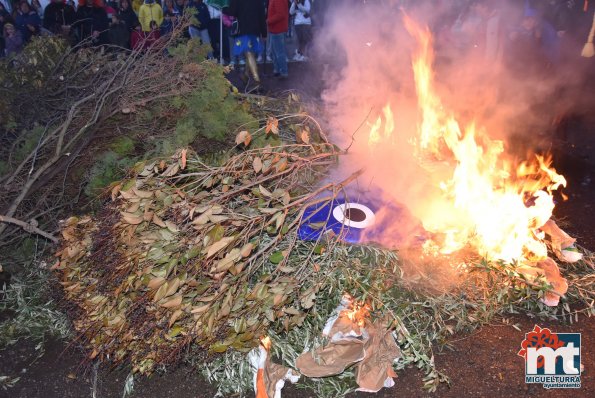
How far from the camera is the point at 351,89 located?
836 cm

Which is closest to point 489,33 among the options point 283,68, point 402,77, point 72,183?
point 402,77

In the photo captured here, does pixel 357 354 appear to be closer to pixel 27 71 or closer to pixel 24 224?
pixel 24 224

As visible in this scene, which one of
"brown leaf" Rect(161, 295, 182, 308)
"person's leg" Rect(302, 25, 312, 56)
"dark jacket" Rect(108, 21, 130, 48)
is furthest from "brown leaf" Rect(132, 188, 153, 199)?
"person's leg" Rect(302, 25, 312, 56)

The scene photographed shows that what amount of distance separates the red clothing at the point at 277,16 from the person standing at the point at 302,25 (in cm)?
252

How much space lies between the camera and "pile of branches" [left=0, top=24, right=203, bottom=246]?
4.69 metres

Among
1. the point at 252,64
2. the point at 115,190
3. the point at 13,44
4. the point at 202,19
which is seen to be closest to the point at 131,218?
the point at 115,190

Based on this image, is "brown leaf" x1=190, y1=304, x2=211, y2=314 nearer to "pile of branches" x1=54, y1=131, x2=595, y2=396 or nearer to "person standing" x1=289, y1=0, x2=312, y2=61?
"pile of branches" x1=54, y1=131, x2=595, y2=396

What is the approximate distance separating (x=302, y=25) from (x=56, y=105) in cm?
1032

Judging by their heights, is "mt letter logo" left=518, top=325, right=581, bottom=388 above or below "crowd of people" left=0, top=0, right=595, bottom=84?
below

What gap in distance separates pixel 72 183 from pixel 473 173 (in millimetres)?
4206

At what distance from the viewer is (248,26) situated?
440 inches

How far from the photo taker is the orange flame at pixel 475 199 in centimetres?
450

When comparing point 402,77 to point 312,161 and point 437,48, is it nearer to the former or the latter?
point 437,48

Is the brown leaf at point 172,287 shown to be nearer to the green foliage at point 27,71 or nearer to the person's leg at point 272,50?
the green foliage at point 27,71
